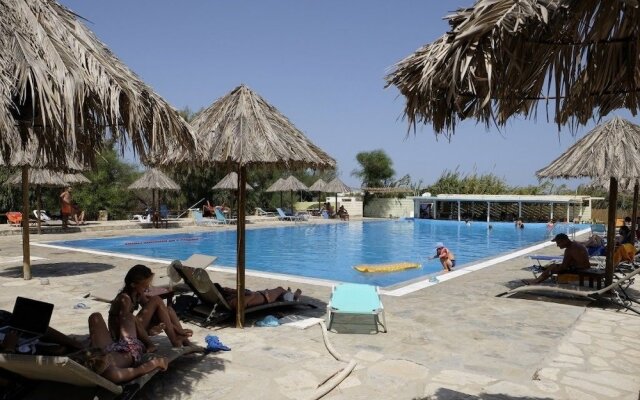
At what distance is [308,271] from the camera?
566 inches

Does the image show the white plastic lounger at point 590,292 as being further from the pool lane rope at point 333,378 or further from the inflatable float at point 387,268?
the inflatable float at point 387,268

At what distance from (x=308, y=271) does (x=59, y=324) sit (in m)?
9.08

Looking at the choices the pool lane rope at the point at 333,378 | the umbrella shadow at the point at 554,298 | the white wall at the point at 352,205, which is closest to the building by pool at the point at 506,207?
the white wall at the point at 352,205

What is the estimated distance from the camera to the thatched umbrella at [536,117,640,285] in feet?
25.0

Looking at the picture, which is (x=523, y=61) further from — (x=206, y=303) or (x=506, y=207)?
(x=506, y=207)

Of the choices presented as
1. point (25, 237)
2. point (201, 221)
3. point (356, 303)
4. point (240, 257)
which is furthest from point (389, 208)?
point (240, 257)

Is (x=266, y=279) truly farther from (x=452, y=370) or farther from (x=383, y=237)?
(x=383, y=237)

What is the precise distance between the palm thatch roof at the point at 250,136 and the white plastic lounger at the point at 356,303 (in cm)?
173

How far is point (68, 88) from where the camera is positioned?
329cm

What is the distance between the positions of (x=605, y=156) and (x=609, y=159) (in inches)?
3.6

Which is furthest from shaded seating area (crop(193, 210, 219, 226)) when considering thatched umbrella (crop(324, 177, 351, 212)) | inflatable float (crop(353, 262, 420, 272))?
inflatable float (crop(353, 262, 420, 272))

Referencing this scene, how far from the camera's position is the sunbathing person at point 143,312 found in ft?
13.3

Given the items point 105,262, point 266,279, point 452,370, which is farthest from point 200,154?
point 105,262

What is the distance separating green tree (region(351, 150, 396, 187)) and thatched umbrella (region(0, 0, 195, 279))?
46.1m
